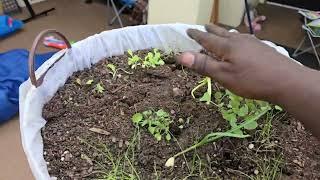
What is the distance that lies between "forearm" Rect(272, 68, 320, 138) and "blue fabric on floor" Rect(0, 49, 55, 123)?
145cm

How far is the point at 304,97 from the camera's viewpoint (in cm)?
59

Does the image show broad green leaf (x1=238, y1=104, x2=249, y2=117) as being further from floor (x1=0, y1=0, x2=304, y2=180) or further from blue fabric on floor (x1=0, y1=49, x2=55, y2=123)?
floor (x1=0, y1=0, x2=304, y2=180)

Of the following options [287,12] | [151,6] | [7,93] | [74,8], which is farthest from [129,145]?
[287,12]

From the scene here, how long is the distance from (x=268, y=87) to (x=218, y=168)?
0.29m

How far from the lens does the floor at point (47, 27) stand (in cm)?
161

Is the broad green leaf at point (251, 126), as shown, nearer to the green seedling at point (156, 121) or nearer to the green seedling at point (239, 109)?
the green seedling at point (239, 109)

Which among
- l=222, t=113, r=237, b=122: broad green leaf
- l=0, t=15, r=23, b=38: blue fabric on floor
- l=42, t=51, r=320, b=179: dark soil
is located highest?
l=222, t=113, r=237, b=122: broad green leaf

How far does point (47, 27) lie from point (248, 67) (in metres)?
2.11

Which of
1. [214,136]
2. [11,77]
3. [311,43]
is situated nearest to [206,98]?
[214,136]

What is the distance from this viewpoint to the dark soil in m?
0.84

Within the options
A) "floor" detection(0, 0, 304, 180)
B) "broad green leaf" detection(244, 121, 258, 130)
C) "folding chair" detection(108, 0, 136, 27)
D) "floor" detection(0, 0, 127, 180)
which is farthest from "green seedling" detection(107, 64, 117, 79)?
"folding chair" detection(108, 0, 136, 27)

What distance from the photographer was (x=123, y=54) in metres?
1.20

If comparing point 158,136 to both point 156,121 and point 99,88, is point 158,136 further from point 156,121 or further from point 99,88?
point 99,88

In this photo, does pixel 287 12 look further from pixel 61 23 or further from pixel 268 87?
pixel 268 87
